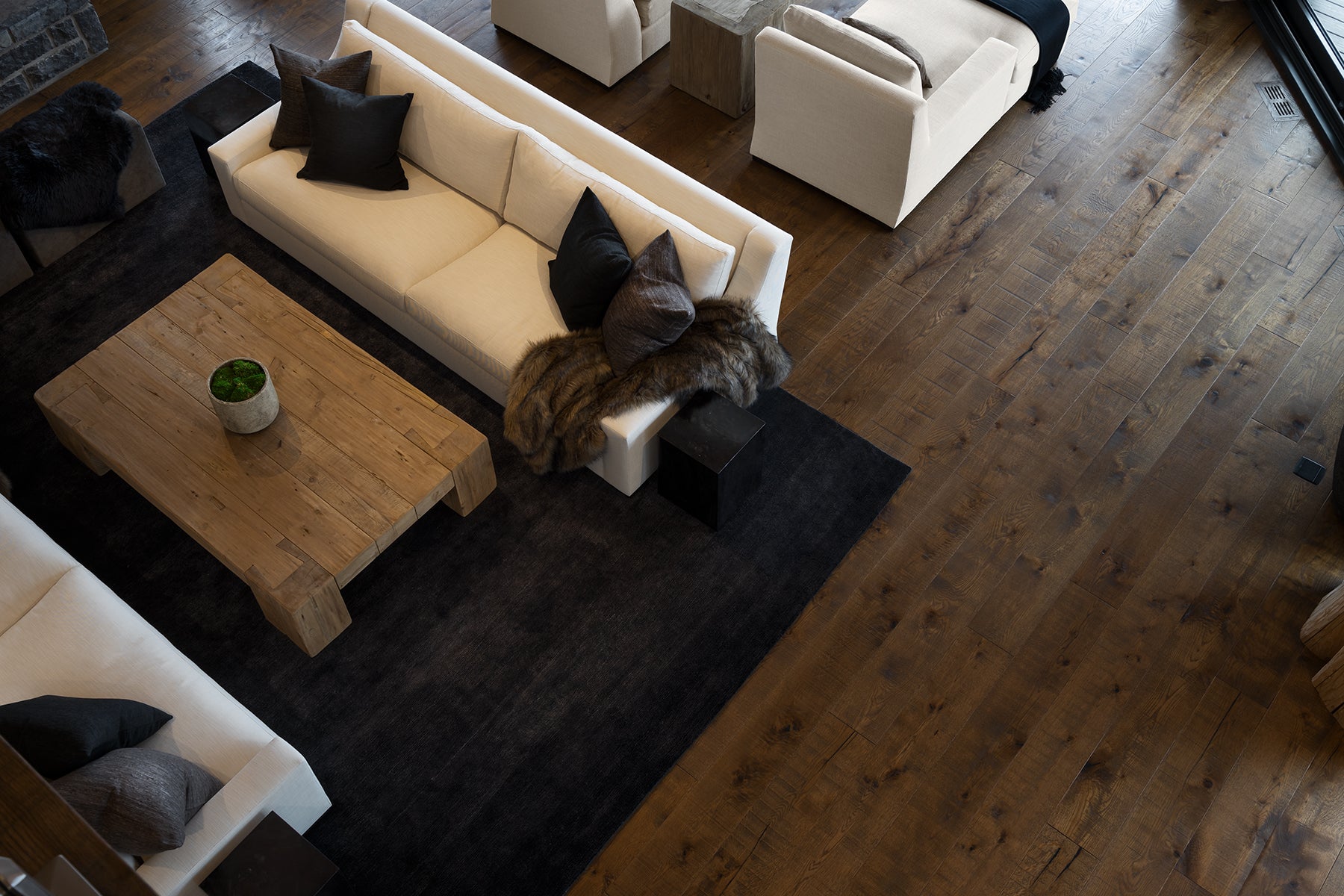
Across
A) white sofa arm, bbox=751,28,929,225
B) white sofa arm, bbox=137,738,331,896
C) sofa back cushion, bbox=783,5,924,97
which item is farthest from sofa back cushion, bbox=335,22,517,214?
white sofa arm, bbox=137,738,331,896

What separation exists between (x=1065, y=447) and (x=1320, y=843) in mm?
1614

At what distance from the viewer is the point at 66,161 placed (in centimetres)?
453

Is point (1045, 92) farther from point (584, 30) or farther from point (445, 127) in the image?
point (445, 127)

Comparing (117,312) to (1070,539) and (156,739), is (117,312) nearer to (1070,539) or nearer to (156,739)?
(156,739)

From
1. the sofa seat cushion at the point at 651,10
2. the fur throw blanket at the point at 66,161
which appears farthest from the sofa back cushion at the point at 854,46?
the fur throw blanket at the point at 66,161

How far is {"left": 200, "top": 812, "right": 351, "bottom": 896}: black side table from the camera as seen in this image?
2.83 meters

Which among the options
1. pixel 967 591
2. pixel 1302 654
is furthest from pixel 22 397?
pixel 1302 654

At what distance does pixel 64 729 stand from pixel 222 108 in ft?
10.1

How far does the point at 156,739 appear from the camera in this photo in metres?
3.09

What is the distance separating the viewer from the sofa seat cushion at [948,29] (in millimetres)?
5055

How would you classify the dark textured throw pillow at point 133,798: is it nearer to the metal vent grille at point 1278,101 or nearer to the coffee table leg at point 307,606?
the coffee table leg at point 307,606

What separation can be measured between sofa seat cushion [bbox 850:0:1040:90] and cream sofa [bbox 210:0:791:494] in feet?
5.00

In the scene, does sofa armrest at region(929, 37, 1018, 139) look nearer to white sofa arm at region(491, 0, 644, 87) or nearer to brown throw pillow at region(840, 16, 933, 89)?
brown throw pillow at region(840, 16, 933, 89)

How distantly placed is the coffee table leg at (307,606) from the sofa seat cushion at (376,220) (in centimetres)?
129
